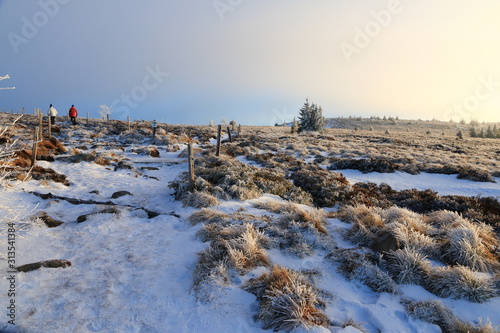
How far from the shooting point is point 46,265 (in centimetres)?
448

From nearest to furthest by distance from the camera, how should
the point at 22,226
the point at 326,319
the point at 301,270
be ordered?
the point at 326,319 < the point at 301,270 < the point at 22,226

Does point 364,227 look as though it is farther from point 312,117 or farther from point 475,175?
point 312,117

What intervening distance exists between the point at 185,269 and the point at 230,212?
277 centimetres

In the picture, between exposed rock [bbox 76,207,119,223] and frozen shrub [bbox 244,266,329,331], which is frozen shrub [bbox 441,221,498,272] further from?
exposed rock [bbox 76,207,119,223]

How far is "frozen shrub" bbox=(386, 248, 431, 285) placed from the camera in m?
4.14

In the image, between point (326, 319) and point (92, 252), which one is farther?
point (92, 252)

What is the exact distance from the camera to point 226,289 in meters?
3.95

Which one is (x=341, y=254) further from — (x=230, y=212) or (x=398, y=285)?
(x=230, y=212)

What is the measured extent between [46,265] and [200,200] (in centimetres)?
404

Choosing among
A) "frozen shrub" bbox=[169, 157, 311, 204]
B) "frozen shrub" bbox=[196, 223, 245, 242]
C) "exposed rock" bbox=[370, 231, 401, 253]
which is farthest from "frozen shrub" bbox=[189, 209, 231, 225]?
"exposed rock" bbox=[370, 231, 401, 253]

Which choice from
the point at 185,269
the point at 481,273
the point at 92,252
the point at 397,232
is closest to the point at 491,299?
the point at 481,273

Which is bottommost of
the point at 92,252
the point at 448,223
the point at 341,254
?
the point at 92,252

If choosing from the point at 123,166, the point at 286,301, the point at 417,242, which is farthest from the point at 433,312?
the point at 123,166

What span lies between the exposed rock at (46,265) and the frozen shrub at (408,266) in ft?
17.9
